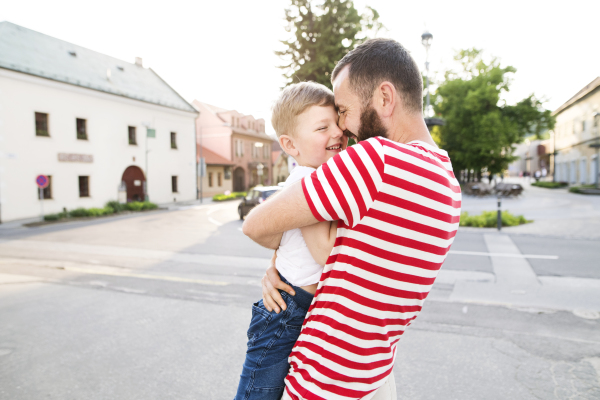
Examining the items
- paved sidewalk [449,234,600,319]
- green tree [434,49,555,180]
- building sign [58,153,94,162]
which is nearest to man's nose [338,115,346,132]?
paved sidewalk [449,234,600,319]

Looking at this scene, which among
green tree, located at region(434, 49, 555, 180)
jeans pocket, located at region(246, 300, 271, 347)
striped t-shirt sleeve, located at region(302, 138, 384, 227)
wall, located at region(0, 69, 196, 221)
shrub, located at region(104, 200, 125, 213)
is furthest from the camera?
green tree, located at region(434, 49, 555, 180)

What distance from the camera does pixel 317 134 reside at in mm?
1636

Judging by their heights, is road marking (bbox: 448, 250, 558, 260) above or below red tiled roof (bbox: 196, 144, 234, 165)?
below

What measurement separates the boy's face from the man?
181mm

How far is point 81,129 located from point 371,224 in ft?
94.6

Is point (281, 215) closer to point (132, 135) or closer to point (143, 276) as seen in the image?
point (143, 276)

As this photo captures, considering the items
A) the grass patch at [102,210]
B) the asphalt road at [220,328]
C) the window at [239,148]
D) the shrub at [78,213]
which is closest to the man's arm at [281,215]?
the asphalt road at [220,328]

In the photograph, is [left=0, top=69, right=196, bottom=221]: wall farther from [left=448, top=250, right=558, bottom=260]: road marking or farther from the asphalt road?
[left=448, top=250, right=558, bottom=260]: road marking

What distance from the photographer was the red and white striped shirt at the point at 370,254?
1.18 m

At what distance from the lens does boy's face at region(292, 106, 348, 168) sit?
5.37 ft

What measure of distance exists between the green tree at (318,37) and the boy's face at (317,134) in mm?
22431

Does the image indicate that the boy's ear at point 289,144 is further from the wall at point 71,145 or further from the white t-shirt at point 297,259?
the wall at point 71,145

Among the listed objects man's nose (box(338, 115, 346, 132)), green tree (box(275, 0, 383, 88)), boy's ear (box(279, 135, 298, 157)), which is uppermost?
green tree (box(275, 0, 383, 88))

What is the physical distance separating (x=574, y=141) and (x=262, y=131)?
37.5 meters
